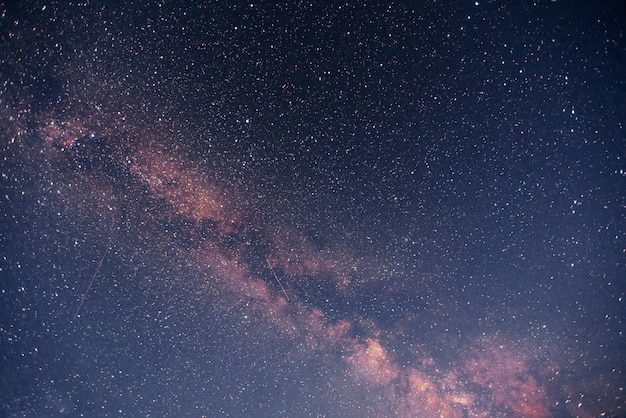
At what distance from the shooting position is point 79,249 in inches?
105

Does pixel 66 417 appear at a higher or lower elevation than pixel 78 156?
lower

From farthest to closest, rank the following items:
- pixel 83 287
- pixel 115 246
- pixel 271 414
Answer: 1. pixel 271 414
2. pixel 83 287
3. pixel 115 246

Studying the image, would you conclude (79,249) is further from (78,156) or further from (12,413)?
(12,413)

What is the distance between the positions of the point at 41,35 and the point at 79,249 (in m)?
1.84

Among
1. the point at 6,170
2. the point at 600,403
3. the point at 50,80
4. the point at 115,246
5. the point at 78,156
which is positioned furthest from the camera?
the point at 600,403

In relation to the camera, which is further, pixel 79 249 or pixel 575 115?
pixel 79 249

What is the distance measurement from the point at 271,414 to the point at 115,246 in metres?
2.94

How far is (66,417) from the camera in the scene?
12.7 feet

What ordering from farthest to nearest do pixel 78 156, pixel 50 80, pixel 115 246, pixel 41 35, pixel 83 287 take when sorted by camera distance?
pixel 83 287 → pixel 115 246 → pixel 78 156 → pixel 50 80 → pixel 41 35

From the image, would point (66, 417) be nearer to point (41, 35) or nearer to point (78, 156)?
point (78, 156)

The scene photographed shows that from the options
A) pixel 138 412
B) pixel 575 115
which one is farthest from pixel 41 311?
pixel 575 115

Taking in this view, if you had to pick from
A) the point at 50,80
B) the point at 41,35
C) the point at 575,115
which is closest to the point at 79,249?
the point at 50,80

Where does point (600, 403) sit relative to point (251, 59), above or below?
below

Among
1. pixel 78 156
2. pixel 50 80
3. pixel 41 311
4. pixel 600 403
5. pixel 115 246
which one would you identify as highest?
pixel 50 80
